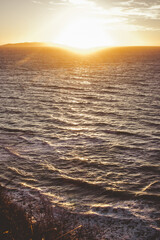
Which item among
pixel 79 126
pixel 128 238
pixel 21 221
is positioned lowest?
pixel 128 238

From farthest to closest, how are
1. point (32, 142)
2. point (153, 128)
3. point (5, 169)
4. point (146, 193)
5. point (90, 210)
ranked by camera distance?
point (153, 128), point (32, 142), point (5, 169), point (146, 193), point (90, 210)

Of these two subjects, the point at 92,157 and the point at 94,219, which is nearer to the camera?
the point at 94,219

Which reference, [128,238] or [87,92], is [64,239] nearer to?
[128,238]

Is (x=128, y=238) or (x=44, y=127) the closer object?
(x=128, y=238)

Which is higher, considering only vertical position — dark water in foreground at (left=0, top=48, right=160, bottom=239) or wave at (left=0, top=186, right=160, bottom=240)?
dark water in foreground at (left=0, top=48, right=160, bottom=239)

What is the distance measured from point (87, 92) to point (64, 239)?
514 inches

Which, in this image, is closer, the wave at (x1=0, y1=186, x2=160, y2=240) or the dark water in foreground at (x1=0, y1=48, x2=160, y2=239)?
the wave at (x1=0, y1=186, x2=160, y2=240)

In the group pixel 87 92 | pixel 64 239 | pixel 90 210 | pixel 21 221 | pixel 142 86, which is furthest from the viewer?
pixel 142 86

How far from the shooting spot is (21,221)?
13.9 feet

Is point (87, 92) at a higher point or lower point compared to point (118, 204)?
higher

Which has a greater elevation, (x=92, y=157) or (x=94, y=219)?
(x=92, y=157)

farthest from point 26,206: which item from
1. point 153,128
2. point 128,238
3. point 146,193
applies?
point 153,128

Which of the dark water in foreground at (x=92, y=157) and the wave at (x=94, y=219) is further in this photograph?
the dark water in foreground at (x=92, y=157)

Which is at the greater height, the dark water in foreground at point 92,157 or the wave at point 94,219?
the dark water in foreground at point 92,157
